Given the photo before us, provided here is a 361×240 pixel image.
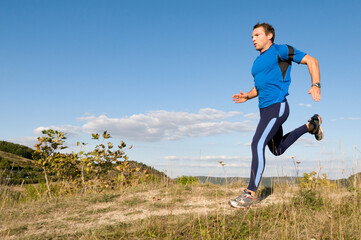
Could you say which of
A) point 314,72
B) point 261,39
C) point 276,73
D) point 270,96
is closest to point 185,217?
point 270,96

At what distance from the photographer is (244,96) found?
5266 mm

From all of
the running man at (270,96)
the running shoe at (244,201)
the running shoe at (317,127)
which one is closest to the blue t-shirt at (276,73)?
the running man at (270,96)

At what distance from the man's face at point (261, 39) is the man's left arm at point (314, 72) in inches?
23.0

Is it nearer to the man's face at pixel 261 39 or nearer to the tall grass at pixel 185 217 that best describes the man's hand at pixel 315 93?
the man's face at pixel 261 39

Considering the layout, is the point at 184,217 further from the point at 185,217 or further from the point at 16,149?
the point at 16,149

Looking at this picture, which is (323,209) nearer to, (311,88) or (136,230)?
(311,88)

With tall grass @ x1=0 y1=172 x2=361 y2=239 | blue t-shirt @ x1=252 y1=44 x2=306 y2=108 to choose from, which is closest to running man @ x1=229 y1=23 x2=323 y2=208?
blue t-shirt @ x1=252 y1=44 x2=306 y2=108

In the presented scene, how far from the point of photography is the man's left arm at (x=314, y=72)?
162 inches

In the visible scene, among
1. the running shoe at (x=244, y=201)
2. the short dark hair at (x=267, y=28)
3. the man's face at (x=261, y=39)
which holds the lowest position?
the running shoe at (x=244, y=201)

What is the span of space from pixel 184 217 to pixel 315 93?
2.40m

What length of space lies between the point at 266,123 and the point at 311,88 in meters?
0.76

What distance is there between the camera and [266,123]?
440cm

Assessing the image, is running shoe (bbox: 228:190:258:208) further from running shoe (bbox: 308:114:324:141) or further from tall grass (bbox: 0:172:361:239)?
running shoe (bbox: 308:114:324:141)

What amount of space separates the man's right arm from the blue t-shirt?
0.69 m
